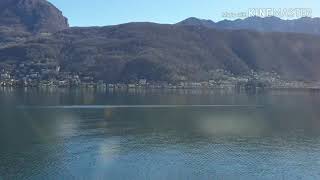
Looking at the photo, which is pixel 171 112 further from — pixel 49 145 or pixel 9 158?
pixel 9 158

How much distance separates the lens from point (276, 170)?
7825 cm

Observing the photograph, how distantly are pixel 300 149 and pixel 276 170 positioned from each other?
2071cm

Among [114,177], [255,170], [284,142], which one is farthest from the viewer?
[284,142]

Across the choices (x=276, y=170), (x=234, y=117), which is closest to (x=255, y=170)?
(x=276, y=170)

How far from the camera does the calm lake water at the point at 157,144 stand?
250 feet

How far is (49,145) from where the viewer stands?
98312mm

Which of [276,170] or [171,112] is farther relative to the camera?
[171,112]

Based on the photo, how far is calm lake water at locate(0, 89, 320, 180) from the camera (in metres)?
76.2

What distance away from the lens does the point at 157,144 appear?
102 metres

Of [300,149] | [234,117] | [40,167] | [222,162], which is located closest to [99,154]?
[40,167]

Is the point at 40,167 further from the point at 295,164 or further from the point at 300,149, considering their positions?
the point at 300,149

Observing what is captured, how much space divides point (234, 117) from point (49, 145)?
69.1 metres

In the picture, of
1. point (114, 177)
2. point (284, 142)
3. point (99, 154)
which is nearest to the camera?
point (114, 177)

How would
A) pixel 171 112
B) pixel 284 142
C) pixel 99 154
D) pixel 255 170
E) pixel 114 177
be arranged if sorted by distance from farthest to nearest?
pixel 171 112
pixel 284 142
pixel 99 154
pixel 255 170
pixel 114 177
